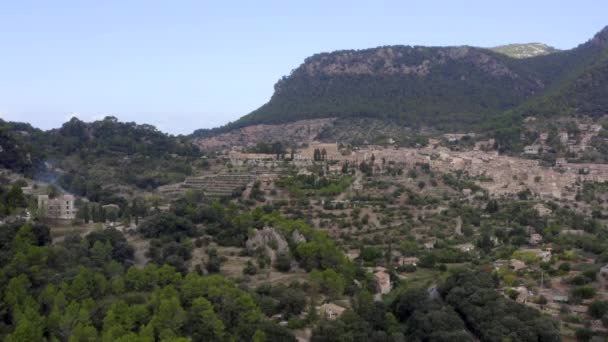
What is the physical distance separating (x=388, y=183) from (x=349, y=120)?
30.8 m

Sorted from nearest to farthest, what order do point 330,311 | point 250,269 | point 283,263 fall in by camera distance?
point 330,311 < point 250,269 < point 283,263

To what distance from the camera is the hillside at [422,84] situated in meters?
69.1

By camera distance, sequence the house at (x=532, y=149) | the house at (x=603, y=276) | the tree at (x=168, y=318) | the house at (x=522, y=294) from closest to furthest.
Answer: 1. the tree at (x=168, y=318)
2. the house at (x=522, y=294)
3. the house at (x=603, y=276)
4. the house at (x=532, y=149)

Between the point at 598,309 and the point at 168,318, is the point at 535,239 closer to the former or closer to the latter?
the point at 598,309

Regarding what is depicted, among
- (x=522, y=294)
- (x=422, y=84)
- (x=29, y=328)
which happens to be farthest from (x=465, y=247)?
(x=422, y=84)

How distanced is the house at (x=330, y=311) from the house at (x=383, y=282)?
3.20 metres

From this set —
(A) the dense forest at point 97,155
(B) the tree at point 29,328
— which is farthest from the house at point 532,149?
(B) the tree at point 29,328

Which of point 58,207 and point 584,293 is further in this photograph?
point 58,207

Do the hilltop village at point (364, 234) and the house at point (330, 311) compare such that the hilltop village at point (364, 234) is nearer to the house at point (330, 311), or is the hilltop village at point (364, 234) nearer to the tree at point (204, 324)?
the house at point (330, 311)

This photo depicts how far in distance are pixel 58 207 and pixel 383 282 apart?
1271 cm

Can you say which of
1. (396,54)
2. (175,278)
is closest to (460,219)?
(175,278)

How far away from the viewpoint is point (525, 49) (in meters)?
108

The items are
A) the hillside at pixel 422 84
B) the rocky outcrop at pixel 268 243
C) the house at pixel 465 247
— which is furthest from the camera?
the hillside at pixel 422 84

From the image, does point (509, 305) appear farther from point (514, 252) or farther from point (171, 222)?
point (171, 222)
